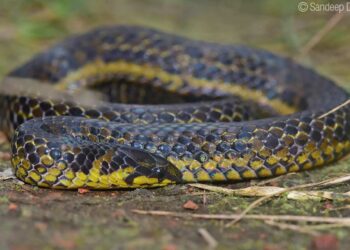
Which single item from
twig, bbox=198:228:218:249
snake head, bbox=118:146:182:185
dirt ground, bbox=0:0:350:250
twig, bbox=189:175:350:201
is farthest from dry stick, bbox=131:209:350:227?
snake head, bbox=118:146:182:185

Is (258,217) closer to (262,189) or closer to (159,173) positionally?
(262,189)

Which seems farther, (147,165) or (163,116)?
(163,116)

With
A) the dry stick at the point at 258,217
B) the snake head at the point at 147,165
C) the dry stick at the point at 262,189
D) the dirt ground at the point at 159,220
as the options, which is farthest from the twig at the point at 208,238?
the snake head at the point at 147,165

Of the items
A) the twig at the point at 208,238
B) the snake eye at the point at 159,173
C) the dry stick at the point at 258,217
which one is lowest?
the twig at the point at 208,238

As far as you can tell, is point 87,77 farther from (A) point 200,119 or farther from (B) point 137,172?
(B) point 137,172

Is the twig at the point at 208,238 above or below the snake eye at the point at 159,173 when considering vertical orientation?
below

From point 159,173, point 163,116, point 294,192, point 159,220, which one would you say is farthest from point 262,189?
point 163,116

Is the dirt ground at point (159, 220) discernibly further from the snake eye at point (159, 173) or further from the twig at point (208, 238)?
the snake eye at point (159, 173)
